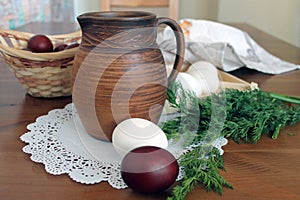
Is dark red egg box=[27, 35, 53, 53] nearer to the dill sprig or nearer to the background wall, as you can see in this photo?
the dill sprig

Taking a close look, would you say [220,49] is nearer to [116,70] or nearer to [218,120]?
[218,120]

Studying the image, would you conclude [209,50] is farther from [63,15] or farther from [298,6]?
[63,15]

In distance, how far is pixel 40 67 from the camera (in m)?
0.76

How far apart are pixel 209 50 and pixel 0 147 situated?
674mm

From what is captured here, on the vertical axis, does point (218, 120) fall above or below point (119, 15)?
below

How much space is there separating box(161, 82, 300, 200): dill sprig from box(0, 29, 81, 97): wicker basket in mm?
237

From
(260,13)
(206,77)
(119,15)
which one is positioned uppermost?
(119,15)

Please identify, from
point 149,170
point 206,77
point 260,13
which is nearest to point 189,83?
point 206,77

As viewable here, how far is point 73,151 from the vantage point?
1.88ft

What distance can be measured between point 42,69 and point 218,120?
0.38 m

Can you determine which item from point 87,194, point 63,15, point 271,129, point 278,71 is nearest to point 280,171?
point 271,129

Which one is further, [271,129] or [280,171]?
[271,129]

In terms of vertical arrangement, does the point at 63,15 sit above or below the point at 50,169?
below

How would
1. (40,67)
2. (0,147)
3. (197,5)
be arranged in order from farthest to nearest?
1. (197,5)
2. (40,67)
3. (0,147)
